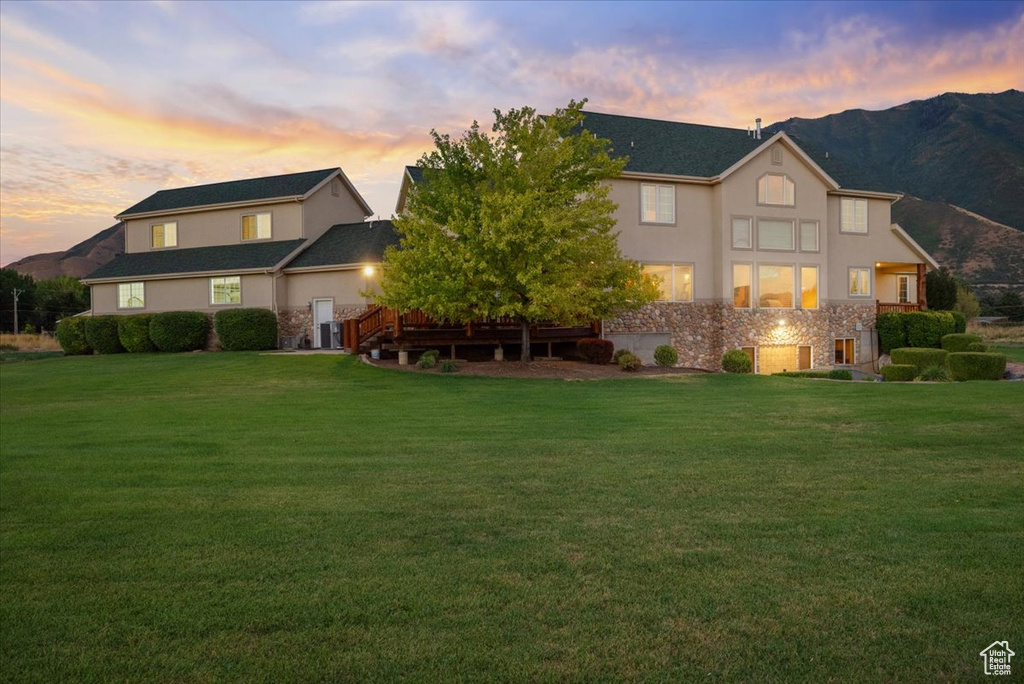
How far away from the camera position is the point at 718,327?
30.0m

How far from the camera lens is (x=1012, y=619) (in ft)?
13.3

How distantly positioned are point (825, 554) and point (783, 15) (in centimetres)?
2597

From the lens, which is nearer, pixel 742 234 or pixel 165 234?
pixel 742 234

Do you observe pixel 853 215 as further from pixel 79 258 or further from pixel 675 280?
pixel 79 258

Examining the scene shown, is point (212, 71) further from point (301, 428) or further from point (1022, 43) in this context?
point (1022, 43)

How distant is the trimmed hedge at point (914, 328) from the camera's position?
31.6 m

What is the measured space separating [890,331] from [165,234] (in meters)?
36.1

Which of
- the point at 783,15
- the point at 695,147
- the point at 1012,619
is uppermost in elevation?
the point at 783,15

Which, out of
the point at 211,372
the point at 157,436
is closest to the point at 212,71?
the point at 211,372

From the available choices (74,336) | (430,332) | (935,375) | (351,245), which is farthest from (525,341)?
(74,336)

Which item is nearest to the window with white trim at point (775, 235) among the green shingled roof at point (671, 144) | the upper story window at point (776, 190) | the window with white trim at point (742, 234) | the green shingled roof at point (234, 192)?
the window with white trim at point (742, 234)

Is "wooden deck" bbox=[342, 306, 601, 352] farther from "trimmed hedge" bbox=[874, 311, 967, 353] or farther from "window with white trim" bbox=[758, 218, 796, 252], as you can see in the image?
"trimmed hedge" bbox=[874, 311, 967, 353]

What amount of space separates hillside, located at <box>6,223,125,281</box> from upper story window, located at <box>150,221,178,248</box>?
449 feet

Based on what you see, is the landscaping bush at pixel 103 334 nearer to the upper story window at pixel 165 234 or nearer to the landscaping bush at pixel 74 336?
the landscaping bush at pixel 74 336
